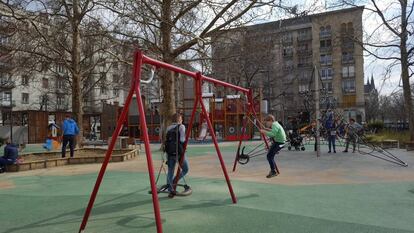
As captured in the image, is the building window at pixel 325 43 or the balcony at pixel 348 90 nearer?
the balcony at pixel 348 90

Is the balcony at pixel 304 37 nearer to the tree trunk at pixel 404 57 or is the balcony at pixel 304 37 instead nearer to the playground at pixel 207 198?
the tree trunk at pixel 404 57

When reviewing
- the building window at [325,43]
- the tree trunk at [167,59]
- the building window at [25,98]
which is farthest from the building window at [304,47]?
the tree trunk at [167,59]

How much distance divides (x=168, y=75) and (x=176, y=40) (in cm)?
235

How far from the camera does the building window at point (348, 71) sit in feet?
271

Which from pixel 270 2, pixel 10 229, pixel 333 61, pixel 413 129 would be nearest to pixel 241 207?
pixel 10 229

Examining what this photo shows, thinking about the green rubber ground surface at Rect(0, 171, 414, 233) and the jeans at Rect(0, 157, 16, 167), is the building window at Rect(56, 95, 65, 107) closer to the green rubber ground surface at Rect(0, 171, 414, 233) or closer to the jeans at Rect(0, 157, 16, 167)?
the jeans at Rect(0, 157, 16, 167)

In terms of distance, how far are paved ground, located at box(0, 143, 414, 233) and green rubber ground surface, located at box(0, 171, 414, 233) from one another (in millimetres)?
14

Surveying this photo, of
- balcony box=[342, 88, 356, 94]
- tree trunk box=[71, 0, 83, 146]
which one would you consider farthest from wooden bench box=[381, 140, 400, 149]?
balcony box=[342, 88, 356, 94]

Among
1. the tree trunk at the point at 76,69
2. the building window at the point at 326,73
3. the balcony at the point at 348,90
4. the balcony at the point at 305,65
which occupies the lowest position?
the tree trunk at the point at 76,69

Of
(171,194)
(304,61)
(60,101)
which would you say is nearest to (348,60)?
(304,61)

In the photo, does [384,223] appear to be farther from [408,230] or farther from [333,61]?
[333,61]

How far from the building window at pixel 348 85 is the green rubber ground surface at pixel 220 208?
7830 centimetres

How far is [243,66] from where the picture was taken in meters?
43.1

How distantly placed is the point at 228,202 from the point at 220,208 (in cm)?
50
